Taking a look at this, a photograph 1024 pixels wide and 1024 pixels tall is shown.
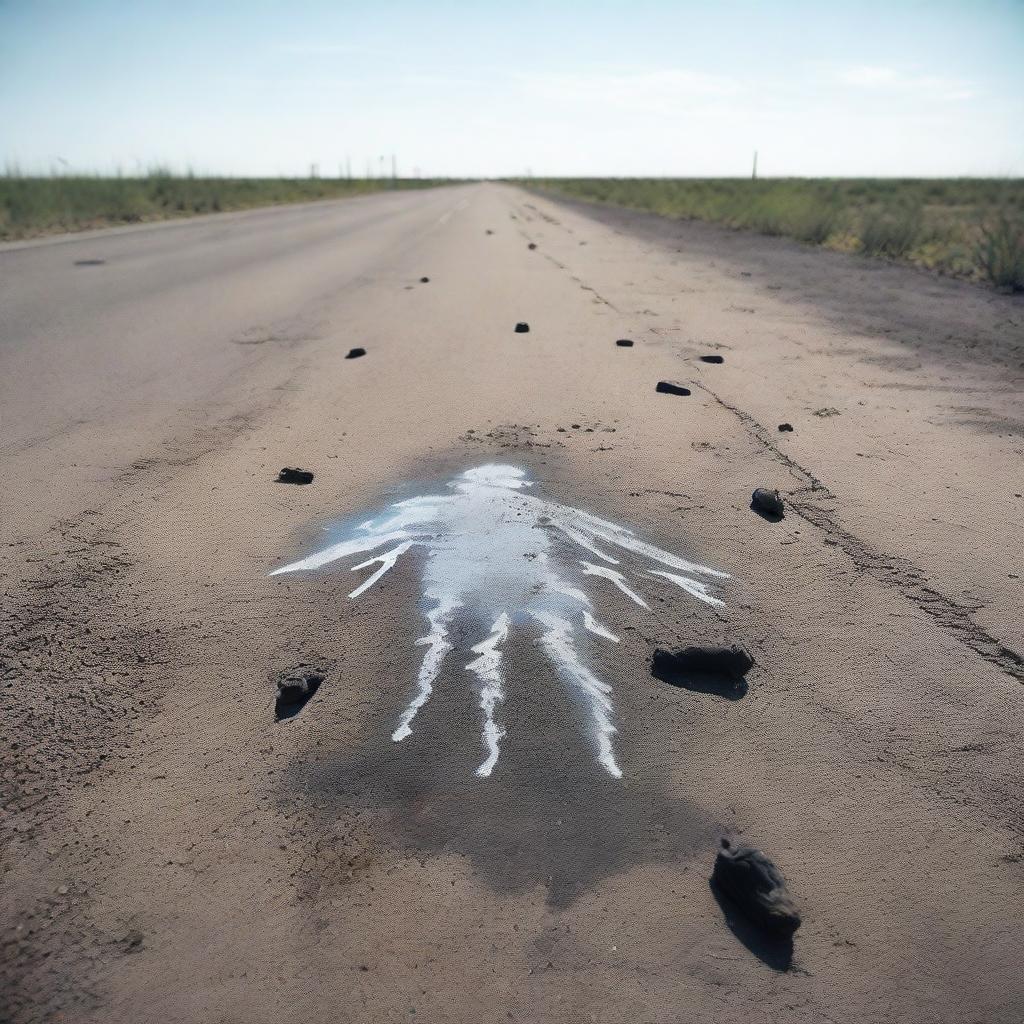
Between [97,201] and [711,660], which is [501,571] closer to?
[711,660]

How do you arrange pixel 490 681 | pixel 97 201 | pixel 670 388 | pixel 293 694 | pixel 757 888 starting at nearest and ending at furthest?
pixel 757 888, pixel 293 694, pixel 490 681, pixel 670 388, pixel 97 201

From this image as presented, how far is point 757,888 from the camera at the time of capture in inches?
78.8

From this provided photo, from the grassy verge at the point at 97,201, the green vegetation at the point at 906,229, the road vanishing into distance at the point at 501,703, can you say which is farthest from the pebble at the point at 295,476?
the grassy verge at the point at 97,201

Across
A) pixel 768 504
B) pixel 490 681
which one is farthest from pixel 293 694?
pixel 768 504

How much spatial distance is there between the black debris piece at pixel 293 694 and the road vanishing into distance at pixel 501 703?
0.05 ft

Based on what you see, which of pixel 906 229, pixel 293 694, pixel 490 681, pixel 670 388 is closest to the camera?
pixel 293 694

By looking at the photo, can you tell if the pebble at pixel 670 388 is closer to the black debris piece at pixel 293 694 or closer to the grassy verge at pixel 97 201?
the black debris piece at pixel 293 694

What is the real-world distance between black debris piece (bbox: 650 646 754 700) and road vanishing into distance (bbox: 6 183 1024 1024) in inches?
2.3

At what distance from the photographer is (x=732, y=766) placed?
2516mm

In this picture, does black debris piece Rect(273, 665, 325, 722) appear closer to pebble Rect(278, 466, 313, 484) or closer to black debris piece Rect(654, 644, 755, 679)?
black debris piece Rect(654, 644, 755, 679)

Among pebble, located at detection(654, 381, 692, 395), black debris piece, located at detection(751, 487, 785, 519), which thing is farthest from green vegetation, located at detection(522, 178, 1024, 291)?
black debris piece, located at detection(751, 487, 785, 519)

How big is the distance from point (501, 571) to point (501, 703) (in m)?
0.96

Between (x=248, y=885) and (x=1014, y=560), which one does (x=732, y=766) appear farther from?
(x=1014, y=560)

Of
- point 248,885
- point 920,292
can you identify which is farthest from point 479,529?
point 920,292
